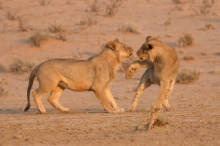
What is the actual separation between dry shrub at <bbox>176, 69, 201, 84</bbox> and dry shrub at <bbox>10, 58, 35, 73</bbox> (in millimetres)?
6713

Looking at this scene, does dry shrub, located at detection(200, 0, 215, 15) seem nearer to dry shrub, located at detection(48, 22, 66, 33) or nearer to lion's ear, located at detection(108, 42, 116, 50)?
dry shrub, located at detection(48, 22, 66, 33)

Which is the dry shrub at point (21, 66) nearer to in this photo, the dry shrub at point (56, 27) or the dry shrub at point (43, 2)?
the dry shrub at point (56, 27)

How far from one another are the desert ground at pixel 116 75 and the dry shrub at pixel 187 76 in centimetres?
30

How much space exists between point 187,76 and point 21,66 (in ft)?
24.4

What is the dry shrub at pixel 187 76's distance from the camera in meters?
14.8

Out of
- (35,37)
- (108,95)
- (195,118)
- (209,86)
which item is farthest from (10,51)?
(195,118)

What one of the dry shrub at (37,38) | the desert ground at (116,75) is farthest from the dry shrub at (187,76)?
the dry shrub at (37,38)

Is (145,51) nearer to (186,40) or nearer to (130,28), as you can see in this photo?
(186,40)

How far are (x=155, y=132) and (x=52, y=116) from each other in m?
3.00

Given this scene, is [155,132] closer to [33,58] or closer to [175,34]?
[33,58]

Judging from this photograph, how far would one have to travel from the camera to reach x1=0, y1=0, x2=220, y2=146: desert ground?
612cm

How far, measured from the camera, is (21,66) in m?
16.7

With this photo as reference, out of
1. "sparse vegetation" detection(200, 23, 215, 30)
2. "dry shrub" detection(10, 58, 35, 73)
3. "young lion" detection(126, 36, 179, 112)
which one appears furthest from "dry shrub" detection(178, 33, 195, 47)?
"young lion" detection(126, 36, 179, 112)

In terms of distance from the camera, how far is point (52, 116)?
27.1 ft
